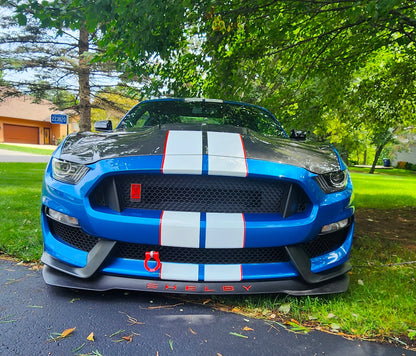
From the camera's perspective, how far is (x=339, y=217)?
6.27 ft

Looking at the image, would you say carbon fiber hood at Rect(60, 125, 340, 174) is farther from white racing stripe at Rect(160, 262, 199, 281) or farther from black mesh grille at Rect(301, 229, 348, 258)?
white racing stripe at Rect(160, 262, 199, 281)

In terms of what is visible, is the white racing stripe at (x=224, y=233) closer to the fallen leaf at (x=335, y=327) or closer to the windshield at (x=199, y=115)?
the fallen leaf at (x=335, y=327)

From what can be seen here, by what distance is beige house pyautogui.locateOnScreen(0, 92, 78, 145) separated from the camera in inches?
1327

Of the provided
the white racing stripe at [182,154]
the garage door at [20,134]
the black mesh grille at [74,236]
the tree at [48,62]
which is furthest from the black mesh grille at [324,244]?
the garage door at [20,134]

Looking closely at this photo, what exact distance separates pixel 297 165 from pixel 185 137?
0.74 metres

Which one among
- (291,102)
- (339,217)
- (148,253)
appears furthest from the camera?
(291,102)

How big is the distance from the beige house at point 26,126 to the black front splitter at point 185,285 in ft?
110

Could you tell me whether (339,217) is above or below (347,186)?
below

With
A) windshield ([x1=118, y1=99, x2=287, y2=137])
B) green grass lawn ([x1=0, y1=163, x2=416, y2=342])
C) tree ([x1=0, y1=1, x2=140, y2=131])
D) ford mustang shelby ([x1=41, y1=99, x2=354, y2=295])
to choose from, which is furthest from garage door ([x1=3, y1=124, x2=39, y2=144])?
ford mustang shelby ([x1=41, y1=99, x2=354, y2=295])

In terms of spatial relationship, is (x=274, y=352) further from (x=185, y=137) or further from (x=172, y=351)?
(x=185, y=137)

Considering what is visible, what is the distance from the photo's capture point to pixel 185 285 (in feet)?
5.65

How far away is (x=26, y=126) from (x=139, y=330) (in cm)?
4102

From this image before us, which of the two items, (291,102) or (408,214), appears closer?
(408,214)

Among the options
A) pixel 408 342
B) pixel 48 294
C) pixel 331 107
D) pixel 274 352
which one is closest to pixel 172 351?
pixel 274 352
